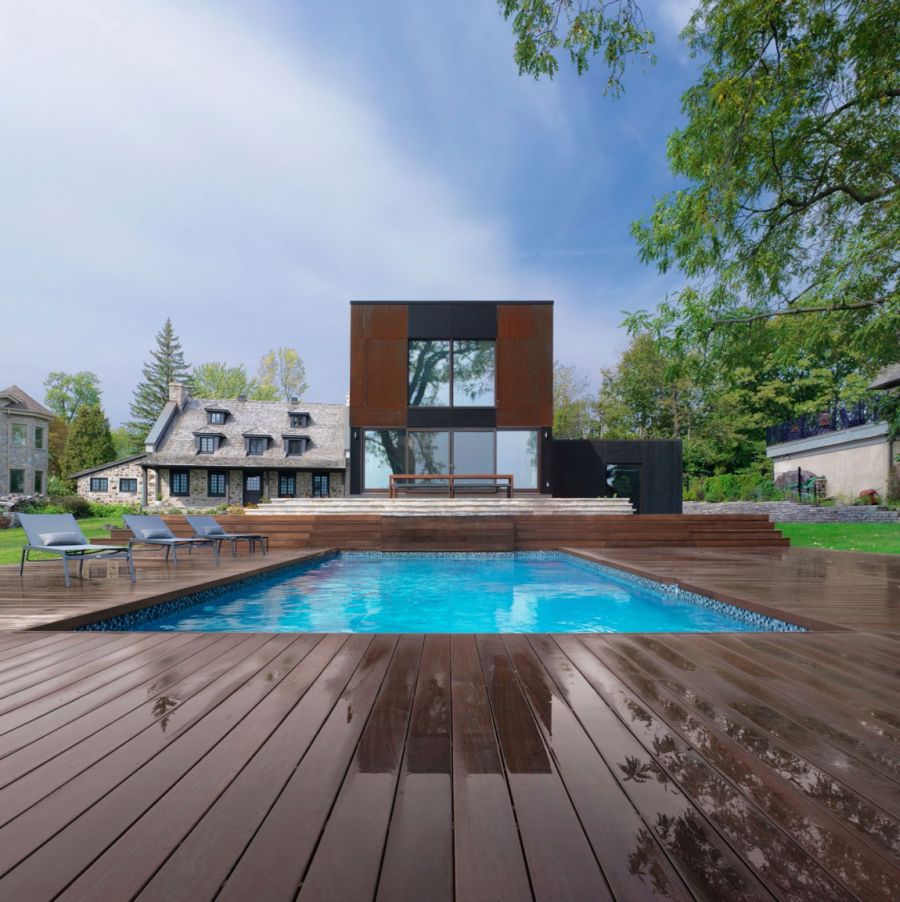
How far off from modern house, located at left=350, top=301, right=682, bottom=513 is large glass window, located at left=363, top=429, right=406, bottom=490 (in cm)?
3

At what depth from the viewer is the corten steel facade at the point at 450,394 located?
14875mm

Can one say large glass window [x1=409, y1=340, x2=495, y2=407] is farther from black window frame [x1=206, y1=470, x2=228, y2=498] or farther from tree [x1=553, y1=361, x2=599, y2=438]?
tree [x1=553, y1=361, x2=599, y2=438]

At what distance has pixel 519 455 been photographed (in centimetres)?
1488

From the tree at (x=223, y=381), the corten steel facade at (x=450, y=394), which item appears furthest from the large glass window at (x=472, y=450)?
the tree at (x=223, y=381)

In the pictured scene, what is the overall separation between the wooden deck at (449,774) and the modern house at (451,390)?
11895mm

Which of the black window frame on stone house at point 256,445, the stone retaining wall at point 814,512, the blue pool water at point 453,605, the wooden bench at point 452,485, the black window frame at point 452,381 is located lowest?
the blue pool water at point 453,605

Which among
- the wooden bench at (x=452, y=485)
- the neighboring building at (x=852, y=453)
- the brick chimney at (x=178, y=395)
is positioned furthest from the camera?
the brick chimney at (x=178, y=395)

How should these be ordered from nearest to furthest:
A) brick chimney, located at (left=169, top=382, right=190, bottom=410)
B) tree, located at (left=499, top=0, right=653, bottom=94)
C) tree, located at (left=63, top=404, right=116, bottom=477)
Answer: tree, located at (left=499, top=0, right=653, bottom=94)
brick chimney, located at (left=169, top=382, right=190, bottom=410)
tree, located at (left=63, top=404, right=116, bottom=477)

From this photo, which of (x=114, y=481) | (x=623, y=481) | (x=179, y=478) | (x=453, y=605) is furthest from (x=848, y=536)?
(x=114, y=481)

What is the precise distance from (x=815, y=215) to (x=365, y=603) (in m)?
8.93

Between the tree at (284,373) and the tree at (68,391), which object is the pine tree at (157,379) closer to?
the tree at (68,391)

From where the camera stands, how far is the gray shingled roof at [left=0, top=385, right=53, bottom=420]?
81.5 feet

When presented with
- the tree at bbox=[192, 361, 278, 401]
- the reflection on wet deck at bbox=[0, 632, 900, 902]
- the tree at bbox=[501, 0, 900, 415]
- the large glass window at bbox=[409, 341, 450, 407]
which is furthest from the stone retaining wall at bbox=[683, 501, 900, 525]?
the tree at bbox=[192, 361, 278, 401]

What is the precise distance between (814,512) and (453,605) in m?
15.1
